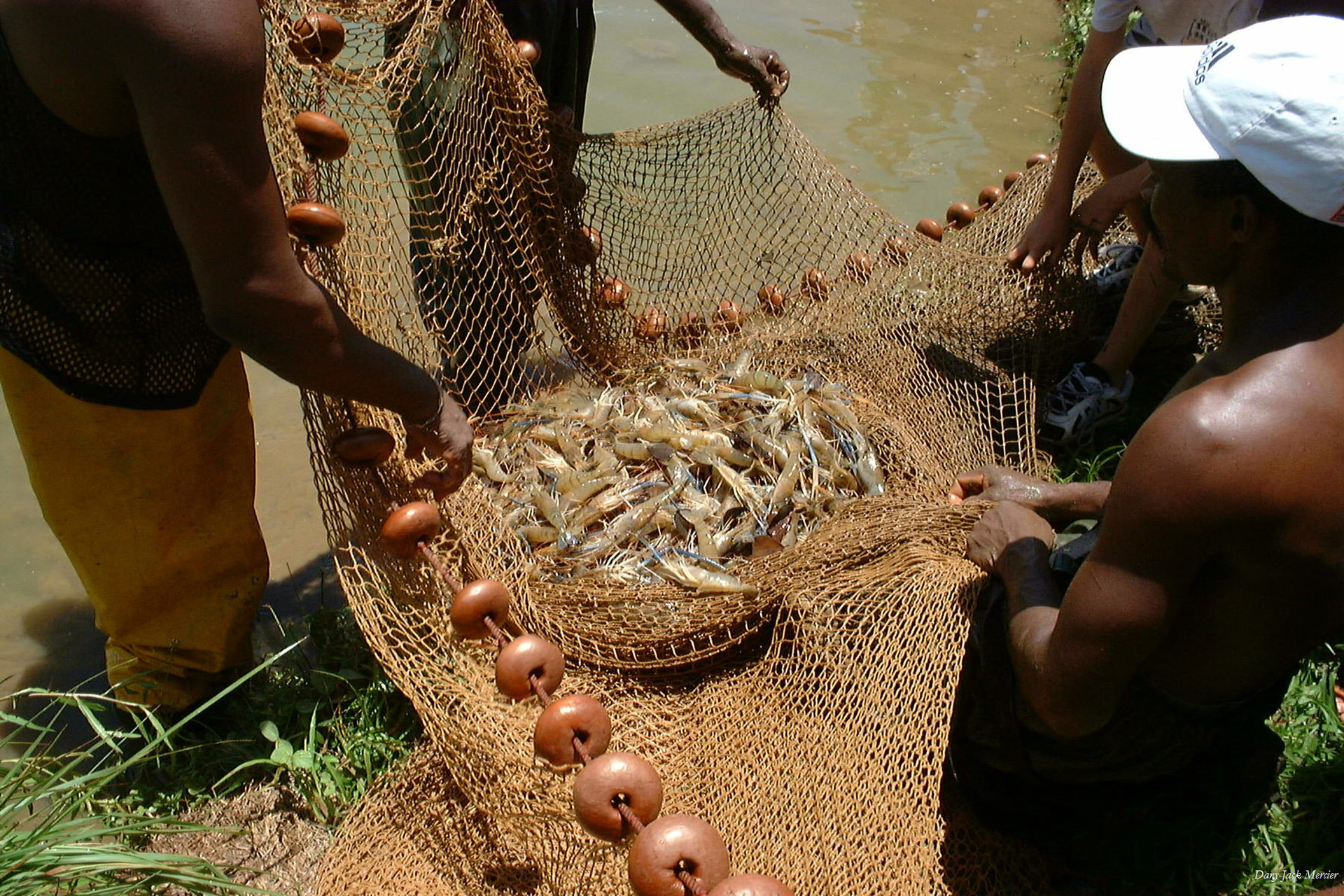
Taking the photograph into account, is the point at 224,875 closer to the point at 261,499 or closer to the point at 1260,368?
→ the point at 261,499

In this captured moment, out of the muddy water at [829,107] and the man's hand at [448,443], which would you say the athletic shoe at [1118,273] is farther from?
the man's hand at [448,443]

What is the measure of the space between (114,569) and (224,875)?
86 centimetres

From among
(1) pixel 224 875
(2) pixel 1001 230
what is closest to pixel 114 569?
(1) pixel 224 875

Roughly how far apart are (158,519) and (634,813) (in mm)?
1674

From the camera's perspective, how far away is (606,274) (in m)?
3.98

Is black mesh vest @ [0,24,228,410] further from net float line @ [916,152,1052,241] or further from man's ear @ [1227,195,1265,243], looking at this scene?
net float line @ [916,152,1052,241]

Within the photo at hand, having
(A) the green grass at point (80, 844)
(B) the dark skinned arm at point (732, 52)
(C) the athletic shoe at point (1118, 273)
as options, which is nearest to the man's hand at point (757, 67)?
(B) the dark skinned arm at point (732, 52)

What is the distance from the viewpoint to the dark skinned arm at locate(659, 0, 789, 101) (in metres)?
3.72

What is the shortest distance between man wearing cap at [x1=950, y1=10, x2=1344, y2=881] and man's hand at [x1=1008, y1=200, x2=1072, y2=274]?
1753mm

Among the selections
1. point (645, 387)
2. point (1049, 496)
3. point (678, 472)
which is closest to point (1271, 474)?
point (1049, 496)

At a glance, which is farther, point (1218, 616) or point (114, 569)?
point (114, 569)

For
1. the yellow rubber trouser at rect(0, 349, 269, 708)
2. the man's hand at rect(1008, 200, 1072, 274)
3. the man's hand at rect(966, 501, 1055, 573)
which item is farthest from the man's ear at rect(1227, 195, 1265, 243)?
the yellow rubber trouser at rect(0, 349, 269, 708)

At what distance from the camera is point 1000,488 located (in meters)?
2.86

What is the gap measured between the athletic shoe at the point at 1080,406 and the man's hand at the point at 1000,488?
86 cm
